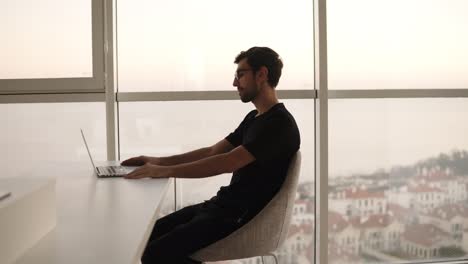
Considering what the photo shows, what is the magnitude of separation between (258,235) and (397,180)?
1889 millimetres

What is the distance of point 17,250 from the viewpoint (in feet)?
3.51

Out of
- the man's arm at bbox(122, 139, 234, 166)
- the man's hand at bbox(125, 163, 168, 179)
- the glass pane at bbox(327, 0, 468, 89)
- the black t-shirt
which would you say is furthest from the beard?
the glass pane at bbox(327, 0, 468, 89)

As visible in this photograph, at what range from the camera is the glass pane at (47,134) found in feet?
10.9

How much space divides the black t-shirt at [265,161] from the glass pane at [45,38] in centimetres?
149

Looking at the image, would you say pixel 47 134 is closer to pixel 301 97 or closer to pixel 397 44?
pixel 301 97

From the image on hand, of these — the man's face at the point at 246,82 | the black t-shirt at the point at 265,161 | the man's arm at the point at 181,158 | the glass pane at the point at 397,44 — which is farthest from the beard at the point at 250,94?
the glass pane at the point at 397,44

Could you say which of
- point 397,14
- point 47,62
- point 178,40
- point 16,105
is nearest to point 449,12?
point 397,14

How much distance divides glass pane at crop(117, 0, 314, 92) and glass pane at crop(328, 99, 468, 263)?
468mm

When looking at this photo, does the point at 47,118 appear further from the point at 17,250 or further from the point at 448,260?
the point at 448,260

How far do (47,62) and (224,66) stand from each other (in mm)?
1109

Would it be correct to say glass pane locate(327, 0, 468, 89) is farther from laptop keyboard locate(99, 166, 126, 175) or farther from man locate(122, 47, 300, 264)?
laptop keyboard locate(99, 166, 126, 175)

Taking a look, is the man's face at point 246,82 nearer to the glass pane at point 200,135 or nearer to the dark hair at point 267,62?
the dark hair at point 267,62

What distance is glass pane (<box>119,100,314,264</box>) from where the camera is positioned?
3.37 meters

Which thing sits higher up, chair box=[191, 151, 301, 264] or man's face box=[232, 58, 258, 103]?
man's face box=[232, 58, 258, 103]
